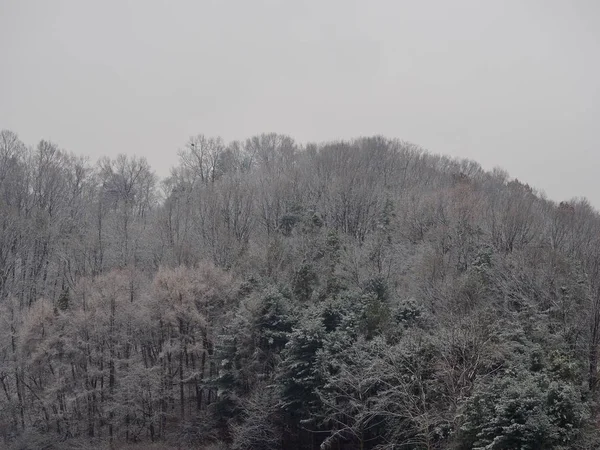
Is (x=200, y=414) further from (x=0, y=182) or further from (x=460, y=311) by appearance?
(x=0, y=182)

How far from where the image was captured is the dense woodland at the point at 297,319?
1700cm

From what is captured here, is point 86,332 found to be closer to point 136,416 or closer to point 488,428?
point 136,416

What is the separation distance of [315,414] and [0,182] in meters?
35.4

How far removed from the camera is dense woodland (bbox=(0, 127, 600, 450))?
17000 millimetres

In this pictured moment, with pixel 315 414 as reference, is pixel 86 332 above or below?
above

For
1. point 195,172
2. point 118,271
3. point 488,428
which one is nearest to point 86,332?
point 118,271

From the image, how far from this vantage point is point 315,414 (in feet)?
65.6

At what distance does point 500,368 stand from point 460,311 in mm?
4457

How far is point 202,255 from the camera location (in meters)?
33.5

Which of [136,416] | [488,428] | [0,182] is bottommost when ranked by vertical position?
[136,416]

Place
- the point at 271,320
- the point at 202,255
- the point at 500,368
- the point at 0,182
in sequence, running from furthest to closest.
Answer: the point at 0,182 → the point at 202,255 → the point at 271,320 → the point at 500,368

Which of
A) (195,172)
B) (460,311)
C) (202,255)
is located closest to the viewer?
(460,311)

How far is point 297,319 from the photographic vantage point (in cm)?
2444

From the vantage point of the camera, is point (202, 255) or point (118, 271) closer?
point (118, 271)
